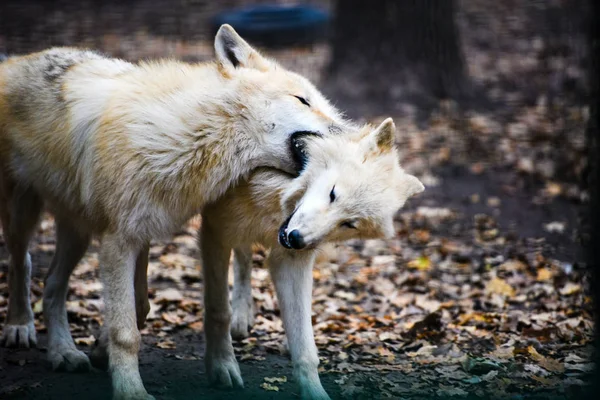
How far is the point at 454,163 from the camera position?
32.1 ft

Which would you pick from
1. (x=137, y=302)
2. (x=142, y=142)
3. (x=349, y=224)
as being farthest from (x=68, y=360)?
(x=349, y=224)

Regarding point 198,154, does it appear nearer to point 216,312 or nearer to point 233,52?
point 233,52

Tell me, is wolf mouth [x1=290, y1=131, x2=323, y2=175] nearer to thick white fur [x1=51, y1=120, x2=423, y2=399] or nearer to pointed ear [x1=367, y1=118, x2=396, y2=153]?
thick white fur [x1=51, y1=120, x2=423, y2=399]

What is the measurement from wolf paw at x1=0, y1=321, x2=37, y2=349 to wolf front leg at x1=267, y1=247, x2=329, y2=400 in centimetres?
196

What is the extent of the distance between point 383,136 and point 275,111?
25.1 inches

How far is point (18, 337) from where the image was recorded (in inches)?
204

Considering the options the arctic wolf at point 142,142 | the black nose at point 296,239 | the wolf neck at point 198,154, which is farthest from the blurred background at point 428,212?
the black nose at point 296,239

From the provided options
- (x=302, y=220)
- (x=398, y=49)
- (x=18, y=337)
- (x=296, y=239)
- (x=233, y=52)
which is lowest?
(x=18, y=337)

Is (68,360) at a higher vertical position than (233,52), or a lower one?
lower

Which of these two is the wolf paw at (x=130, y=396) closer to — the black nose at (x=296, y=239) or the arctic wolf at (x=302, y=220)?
the arctic wolf at (x=302, y=220)

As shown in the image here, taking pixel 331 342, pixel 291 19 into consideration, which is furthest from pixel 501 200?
pixel 291 19

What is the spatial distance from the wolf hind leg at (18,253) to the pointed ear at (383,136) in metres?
2.51

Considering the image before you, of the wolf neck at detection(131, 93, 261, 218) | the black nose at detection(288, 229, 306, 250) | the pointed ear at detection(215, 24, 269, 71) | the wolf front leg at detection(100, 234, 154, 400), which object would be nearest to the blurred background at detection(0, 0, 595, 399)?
the wolf front leg at detection(100, 234, 154, 400)

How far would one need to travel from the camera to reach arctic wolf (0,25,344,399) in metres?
4.13
